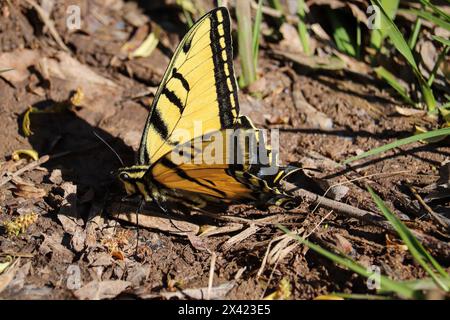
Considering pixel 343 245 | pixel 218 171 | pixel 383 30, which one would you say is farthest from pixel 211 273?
pixel 383 30

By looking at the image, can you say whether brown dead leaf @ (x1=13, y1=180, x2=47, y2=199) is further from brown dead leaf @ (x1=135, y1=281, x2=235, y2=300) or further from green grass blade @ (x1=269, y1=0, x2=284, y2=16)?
green grass blade @ (x1=269, y1=0, x2=284, y2=16)

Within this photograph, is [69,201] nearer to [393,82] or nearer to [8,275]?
[8,275]

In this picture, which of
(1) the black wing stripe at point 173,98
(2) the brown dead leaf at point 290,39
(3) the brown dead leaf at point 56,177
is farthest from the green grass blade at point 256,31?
(3) the brown dead leaf at point 56,177

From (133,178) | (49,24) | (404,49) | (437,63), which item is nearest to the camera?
(133,178)

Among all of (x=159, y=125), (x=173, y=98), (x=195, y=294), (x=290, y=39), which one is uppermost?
(x=290, y=39)

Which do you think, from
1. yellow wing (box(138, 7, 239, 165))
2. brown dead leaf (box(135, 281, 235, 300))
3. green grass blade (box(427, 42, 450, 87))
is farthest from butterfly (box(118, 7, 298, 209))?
green grass blade (box(427, 42, 450, 87))

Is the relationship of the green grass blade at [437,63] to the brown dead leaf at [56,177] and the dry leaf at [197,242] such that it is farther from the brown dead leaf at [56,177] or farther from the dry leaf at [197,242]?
the brown dead leaf at [56,177]
